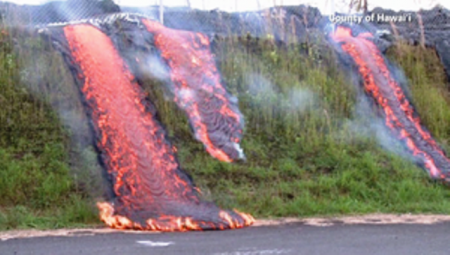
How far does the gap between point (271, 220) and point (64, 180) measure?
2.67 metres

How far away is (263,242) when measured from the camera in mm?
6742

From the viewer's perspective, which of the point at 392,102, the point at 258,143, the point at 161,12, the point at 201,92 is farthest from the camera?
the point at 161,12

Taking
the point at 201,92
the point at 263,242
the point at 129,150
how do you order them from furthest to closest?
the point at 201,92
the point at 129,150
the point at 263,242

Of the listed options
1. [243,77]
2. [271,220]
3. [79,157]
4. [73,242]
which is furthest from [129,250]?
[243,77]

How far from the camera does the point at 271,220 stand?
8234mm

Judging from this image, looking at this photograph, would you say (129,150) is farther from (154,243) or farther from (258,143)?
(154,243)

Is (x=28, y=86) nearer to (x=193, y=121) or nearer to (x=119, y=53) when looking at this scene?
(x=119, y=53)

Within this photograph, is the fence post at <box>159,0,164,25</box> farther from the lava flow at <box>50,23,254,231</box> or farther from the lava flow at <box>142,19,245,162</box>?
the lava flow at <box>50,23,254,231</box>

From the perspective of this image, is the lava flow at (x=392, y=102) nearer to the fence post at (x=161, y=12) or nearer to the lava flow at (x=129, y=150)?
the fence post at (x=161, y=12)

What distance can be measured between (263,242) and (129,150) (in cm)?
294

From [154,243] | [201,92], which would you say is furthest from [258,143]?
[154,243]

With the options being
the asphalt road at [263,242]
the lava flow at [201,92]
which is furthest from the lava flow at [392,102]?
the asphalt road at [263,242]

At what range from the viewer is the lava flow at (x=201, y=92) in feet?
33.3

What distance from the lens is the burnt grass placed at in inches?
341
